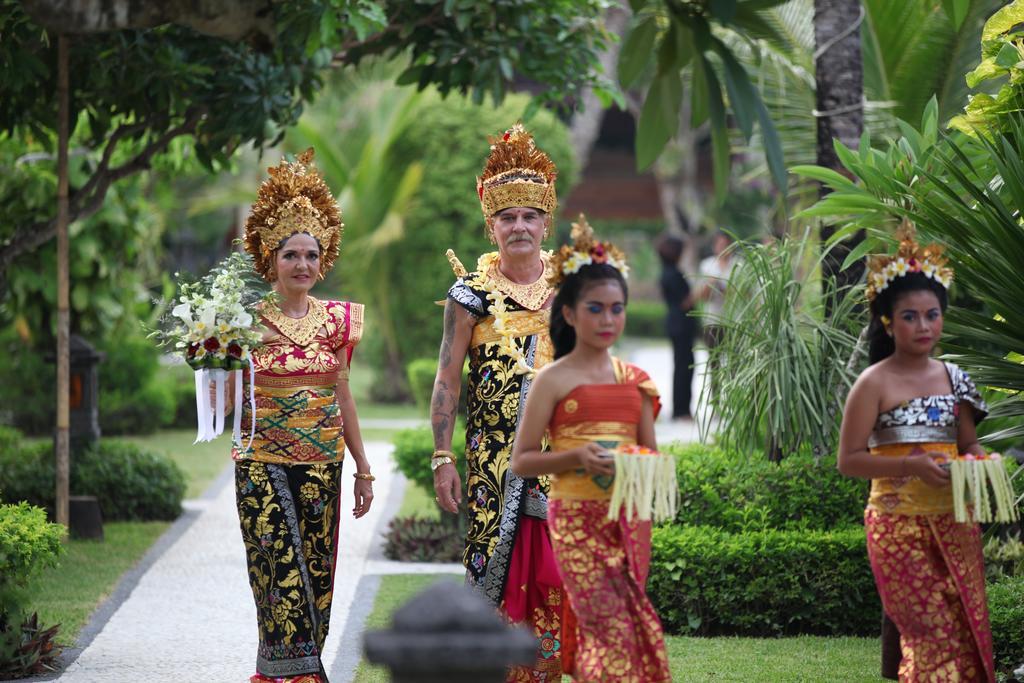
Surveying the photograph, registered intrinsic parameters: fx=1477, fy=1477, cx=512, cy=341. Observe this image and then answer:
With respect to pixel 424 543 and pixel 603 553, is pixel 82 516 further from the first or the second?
pixel 603 553

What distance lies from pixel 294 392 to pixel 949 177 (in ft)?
9.47

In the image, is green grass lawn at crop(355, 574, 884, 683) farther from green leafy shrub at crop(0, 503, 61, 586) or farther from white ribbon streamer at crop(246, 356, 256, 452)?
green leafy shrub at crop(0, 503, 61, 586)

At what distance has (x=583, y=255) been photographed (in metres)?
4.55

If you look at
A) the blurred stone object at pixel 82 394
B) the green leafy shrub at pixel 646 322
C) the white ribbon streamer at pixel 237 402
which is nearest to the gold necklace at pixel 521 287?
the white ribbon streamer at pixel 237 402

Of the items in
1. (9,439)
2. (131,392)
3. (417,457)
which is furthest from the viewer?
(131,392)

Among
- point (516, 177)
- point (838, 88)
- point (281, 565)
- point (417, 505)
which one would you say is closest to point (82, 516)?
point (417, 505)

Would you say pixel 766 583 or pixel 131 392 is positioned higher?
pixel 131 392

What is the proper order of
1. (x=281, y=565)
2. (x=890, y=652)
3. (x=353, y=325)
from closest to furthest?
(x=281, y=565) < (x=353, y=325) < (x=890, y=652)

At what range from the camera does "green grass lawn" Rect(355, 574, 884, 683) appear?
6309 mm

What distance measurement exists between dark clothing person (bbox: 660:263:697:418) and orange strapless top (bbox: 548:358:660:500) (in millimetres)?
11374

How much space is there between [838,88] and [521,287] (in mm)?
3426

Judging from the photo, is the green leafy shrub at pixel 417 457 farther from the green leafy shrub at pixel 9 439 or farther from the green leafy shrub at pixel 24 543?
the green leafy shrub at pixel 24 543

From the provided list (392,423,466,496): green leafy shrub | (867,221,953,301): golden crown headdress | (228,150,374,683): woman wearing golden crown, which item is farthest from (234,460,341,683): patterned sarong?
(392,423,466,496): green leafy shrub

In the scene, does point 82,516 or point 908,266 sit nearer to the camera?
point 908,266
